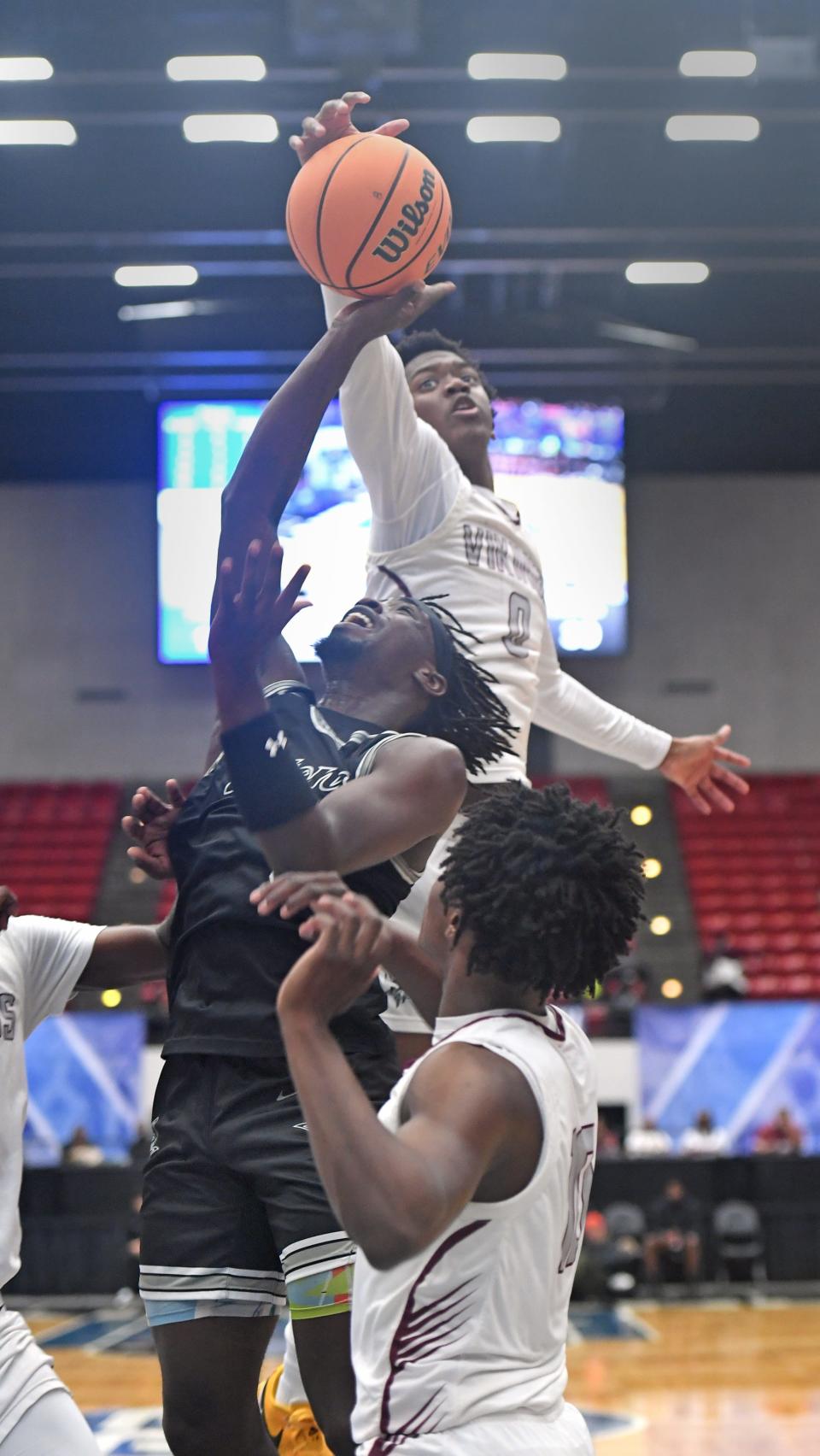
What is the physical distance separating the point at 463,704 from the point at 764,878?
43.1 ft

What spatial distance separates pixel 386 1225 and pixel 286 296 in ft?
46.7

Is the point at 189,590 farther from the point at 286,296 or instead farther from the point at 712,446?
the point at 712,446

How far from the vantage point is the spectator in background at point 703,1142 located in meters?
11.7

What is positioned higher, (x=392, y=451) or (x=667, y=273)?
(x=667, y=273)

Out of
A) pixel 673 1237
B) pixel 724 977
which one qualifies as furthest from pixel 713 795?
pixel 724 977

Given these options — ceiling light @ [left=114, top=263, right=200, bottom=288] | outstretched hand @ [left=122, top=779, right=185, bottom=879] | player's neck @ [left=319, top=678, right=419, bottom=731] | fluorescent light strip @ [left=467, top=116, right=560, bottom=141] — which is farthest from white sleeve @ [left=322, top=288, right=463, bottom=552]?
ceiling light @ [left=114, top=263, right=200, bottom=288]

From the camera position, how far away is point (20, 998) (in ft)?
9.88

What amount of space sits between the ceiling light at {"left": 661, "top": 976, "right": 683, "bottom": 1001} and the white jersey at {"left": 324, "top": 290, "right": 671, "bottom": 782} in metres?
11.1

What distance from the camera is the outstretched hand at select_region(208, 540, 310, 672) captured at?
2.26 m

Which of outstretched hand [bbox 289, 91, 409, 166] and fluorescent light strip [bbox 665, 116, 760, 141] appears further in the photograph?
fluorescent light strip [bbox 665, 116, 760, 141]

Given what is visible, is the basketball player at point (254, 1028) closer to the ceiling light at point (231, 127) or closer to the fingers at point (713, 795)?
the fingers at point (713, 795)

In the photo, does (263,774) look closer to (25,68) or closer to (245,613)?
(245,613)

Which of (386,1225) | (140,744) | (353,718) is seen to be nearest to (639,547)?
(140,744)

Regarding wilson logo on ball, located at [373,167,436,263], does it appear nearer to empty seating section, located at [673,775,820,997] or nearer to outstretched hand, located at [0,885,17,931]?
outstretched hand, located at [0,885,17,931]
